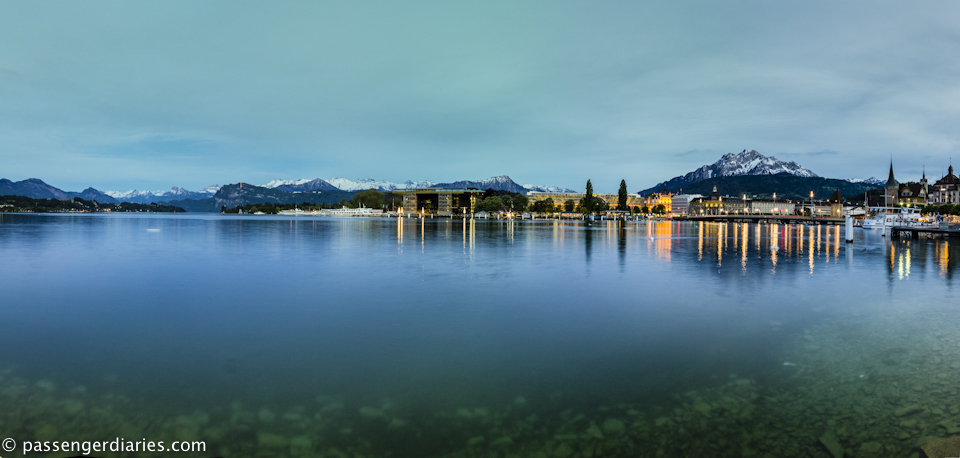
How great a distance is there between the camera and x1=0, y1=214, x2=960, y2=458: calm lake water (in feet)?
25.9

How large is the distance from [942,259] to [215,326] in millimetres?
51721

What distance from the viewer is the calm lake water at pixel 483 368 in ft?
25.9

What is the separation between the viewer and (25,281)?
80.5ft

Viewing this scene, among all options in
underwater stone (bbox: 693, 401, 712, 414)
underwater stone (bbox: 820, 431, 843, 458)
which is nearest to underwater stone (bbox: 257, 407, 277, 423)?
underwater stone (bbox: 693, 401, 712, 414)

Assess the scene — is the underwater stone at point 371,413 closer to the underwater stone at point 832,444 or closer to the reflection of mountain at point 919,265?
the underwater stone at point 832,444

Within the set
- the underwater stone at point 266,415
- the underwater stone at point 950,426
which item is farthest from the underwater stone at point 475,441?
the underwater stone at point 950,426

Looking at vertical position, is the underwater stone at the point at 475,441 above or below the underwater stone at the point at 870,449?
above

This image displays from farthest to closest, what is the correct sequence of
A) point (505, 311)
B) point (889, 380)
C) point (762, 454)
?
point (505, 311)
point (889, 380)
point (762, 454)

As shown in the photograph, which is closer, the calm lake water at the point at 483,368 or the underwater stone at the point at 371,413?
the calm lake water at the point at 483,368

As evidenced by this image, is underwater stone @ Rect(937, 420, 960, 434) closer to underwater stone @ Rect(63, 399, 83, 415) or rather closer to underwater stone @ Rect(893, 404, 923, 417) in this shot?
underwater stone @ Rect(893, 404, 923, 417)

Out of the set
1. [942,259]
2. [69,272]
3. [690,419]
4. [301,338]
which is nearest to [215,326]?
[301,338]

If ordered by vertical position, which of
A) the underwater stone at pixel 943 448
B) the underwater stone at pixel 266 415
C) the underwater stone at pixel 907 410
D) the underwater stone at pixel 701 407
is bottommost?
the underwater stone at pixel 907 410

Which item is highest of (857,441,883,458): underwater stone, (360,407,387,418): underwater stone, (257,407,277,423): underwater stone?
(257,407,277,423): underwater stone

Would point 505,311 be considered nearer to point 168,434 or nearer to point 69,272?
point 168,434
